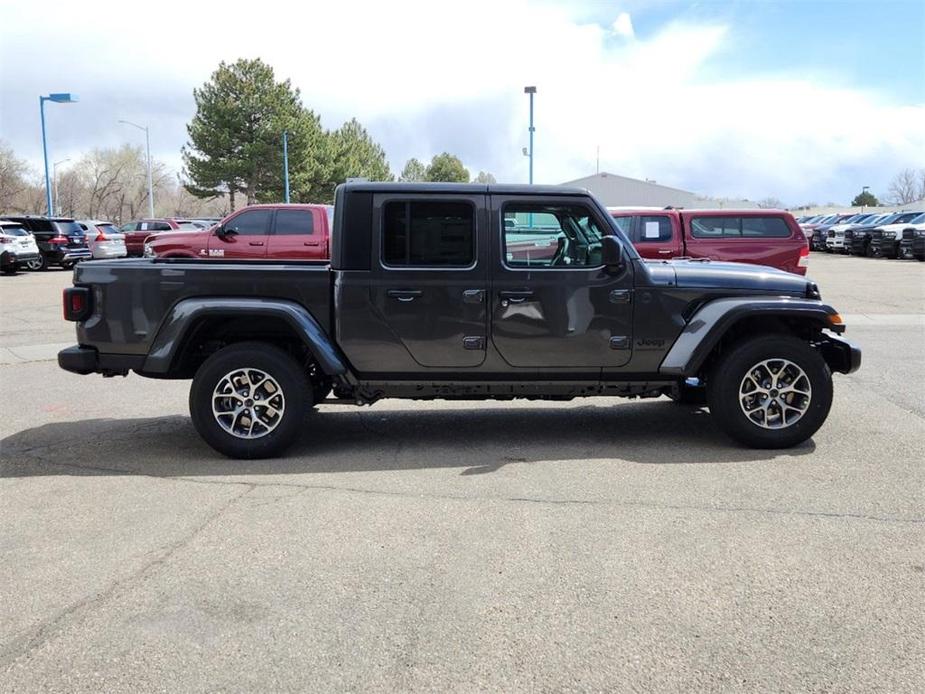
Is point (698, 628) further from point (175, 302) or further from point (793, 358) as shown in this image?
point (175, 302)

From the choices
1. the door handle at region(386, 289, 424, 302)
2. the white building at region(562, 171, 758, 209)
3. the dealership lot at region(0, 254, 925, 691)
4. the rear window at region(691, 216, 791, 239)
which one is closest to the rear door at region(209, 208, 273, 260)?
the rear window at region(691, 216, 791, 239)

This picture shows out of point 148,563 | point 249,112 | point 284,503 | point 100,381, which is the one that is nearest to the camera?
point 148,563

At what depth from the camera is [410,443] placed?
592cm

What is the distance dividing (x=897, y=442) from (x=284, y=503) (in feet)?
14.8

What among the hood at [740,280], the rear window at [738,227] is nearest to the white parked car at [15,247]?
the rear window at [738,227]

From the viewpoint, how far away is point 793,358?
5531mm

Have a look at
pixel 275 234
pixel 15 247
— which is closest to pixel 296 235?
pixel 275 234

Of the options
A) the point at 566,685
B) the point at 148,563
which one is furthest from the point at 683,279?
the point at 148,563

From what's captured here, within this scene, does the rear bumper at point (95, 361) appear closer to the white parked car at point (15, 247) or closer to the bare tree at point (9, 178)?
the white parked car at point (15, 247)

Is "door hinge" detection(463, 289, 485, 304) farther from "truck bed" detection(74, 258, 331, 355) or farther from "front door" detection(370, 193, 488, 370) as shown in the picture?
"truck bed" detection(74, 258, 331, 355)

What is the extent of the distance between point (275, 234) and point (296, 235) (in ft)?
1.36

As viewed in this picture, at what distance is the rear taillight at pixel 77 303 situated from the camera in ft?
17.9

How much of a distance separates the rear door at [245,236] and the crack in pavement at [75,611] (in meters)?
10.9

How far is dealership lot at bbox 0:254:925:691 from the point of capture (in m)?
2.94
